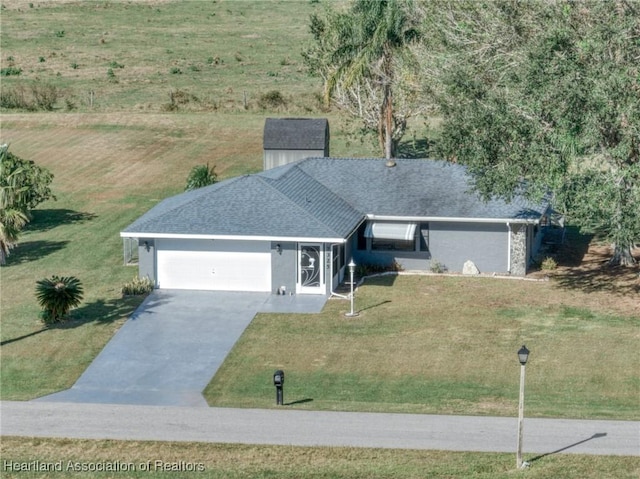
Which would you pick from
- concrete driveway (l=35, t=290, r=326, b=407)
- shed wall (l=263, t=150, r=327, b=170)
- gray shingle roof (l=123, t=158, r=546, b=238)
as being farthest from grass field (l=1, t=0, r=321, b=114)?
concrete driveway (l=35, t=290, r=326, b=407)

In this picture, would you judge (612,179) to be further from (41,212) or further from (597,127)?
(41,212)

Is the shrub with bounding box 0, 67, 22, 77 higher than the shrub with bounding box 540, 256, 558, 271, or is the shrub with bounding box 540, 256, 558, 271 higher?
the shrub with bounding box 0, 67, 22, 77

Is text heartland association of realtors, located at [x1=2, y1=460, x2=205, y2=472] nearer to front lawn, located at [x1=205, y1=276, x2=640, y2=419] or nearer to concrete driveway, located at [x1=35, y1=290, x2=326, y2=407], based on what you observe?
front lawn, located at [x1=205, y1=276, x2=640, y2=419]

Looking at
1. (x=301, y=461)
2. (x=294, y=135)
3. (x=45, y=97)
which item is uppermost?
(x=45, y=97)

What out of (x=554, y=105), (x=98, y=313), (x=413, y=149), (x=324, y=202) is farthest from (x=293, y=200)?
(x=413, y=149)

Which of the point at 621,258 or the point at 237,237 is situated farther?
the point at 621,258

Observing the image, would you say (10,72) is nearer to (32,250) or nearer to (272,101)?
(272,101)

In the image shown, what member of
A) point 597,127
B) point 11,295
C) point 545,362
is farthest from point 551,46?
point 11,295
